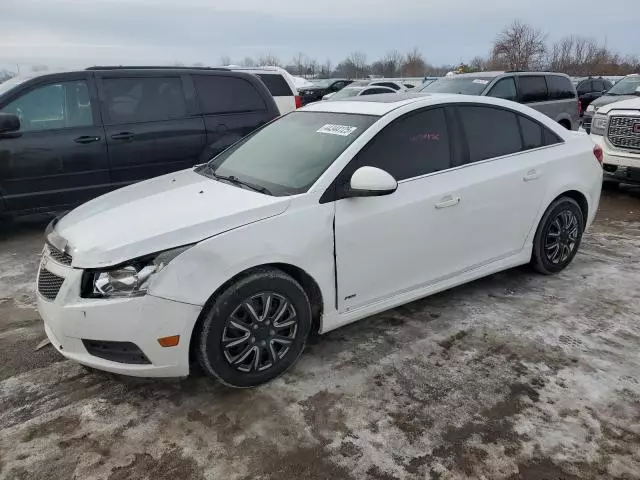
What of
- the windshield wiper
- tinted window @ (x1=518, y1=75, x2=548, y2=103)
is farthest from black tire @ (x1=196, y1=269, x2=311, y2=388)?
tinted window @ (x1=518, y1=75, x2=548, y2=103)

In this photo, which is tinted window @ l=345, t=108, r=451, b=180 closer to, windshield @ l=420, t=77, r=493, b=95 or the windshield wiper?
the windshield wiper

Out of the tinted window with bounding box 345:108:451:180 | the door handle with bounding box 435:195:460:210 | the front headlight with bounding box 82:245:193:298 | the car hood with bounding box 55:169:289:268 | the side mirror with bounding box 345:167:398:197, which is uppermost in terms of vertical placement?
the tinted window with bounding box 345:108:451:180

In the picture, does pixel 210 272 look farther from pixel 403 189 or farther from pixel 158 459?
pixel 403 189

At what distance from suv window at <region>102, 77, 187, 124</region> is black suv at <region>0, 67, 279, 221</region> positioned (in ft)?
0.04

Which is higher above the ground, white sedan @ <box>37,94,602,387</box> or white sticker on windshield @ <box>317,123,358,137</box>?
white sticker on windshield @ <box>317,123,358,137</box>

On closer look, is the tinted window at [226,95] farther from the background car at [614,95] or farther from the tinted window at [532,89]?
the background car at [614,95]

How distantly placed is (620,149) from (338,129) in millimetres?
5948

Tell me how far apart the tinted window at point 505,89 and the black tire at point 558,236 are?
235 inches

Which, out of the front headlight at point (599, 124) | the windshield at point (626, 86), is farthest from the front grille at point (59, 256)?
the windshield at point (626, 86)

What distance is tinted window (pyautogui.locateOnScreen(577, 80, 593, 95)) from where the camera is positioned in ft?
64.3

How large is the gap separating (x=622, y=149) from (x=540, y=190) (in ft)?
14.4

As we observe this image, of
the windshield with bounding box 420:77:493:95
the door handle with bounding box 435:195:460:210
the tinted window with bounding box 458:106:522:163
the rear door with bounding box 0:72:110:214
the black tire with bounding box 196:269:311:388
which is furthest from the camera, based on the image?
the windshield with bounding box 420:77:493:95

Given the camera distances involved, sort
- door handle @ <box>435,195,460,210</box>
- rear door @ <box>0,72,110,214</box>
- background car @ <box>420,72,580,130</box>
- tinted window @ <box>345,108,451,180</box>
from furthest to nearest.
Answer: background car @ <box>420,72,580,130</box>, rear door @ <box>0,72,110,214</box>, door handle @ <box>435,195,460,210</box>, tinted window @ <box>345,108,451,180</box>

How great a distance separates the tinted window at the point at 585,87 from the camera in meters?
19.6
